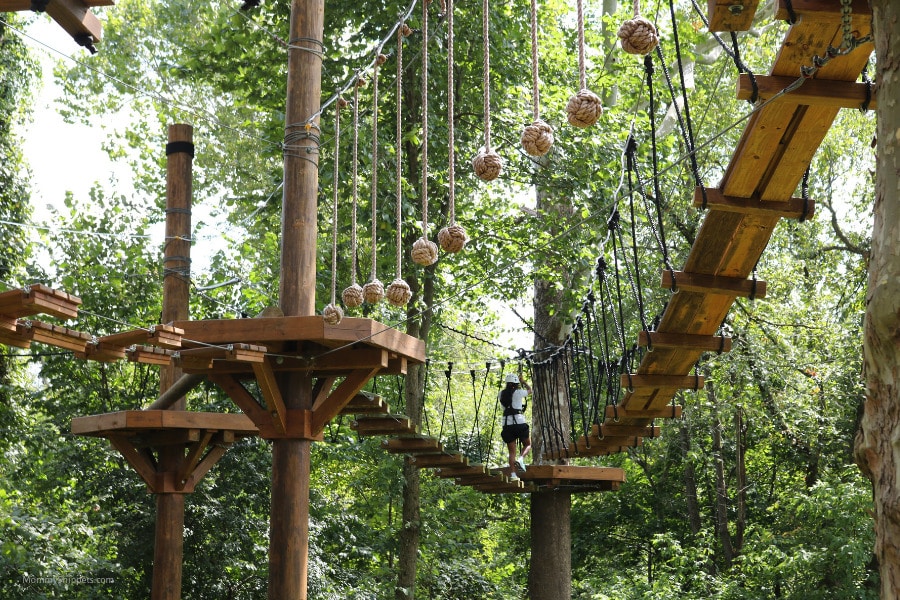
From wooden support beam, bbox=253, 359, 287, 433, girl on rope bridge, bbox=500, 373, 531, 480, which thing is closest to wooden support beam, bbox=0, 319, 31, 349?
wooden support beam, bbox=253, 359, 287, 433

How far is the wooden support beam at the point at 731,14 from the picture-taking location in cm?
298

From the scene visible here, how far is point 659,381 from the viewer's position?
5652 millimetres

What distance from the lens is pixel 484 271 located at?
32.4ft

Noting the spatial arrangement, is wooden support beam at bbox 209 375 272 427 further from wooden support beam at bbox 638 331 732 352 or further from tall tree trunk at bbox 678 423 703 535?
tall tree trunk at bbox 678 423 703 535

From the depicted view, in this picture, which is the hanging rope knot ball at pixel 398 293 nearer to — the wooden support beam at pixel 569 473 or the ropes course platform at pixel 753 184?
the ropes course platform at pixel 753 184

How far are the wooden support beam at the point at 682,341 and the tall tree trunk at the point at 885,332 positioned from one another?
2907 mm

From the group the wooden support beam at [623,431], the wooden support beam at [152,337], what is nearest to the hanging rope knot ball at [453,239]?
the wooden support beam at [152,337]

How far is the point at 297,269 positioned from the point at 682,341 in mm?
2048

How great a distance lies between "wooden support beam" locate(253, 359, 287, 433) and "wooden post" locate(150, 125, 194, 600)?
1.72 m

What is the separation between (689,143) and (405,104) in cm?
577

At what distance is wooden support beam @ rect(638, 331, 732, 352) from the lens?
5125mm

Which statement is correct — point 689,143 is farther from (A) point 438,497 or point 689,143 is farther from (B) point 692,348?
(A) point 438,497

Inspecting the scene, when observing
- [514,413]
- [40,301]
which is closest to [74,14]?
Result: [40,301]

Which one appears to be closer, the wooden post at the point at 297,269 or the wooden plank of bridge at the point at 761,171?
the wooden plank of bridge at the point at 761,171
